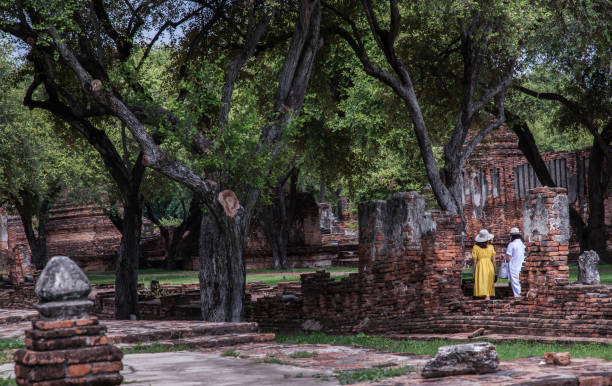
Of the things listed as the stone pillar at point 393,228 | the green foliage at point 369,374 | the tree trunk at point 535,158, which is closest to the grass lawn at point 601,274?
the tree trunk at point 535,158

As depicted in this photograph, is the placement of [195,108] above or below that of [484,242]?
above

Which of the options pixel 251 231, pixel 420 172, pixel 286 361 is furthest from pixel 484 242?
pixel 251 231

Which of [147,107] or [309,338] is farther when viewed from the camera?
[147,107]

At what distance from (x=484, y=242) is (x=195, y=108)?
5.25 metres

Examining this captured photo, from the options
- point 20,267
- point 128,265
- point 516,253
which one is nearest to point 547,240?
point 516,253

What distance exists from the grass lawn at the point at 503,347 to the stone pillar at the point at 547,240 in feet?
4.44

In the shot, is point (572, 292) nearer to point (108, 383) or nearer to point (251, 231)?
point (108, 383)

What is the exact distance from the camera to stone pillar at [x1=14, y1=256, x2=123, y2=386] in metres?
5.42

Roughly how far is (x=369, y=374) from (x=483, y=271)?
666 cm

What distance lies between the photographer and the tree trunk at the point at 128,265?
48.8ft

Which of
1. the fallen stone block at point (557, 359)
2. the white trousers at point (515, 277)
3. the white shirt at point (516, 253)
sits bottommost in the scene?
the fallen stone block at point (557, 359)

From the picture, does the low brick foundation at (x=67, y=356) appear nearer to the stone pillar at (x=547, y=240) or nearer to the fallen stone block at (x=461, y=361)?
the fallen stone block at (x=461, y=361)

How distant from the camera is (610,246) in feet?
72.6

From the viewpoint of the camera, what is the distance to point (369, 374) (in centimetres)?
672
